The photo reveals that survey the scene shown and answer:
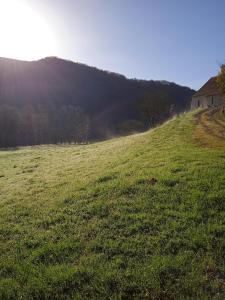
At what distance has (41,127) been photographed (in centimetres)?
11275

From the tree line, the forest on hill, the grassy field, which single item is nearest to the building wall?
the forest on hill

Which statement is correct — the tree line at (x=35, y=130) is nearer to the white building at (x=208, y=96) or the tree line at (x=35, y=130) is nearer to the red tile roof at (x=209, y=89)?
the white building at (x=208, y=96)

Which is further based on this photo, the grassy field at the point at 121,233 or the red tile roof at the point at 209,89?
the red tile roof at the point at 209,89

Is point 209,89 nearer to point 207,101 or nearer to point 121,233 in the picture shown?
point 207,101

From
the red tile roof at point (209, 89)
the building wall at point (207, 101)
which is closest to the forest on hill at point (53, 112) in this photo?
the building wall at point (207, 101)

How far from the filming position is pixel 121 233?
1003cm

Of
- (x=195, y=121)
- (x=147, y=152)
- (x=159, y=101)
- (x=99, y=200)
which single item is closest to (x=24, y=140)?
(x=159, y=101)

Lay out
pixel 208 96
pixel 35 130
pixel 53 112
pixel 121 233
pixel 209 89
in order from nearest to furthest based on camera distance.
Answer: pixel 121 233 → pixel 208 96 → pixel 209 89 → pixel 35 130 → pixel 53 112

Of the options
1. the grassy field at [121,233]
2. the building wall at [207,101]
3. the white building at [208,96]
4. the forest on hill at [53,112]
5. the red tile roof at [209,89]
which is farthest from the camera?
the forest on hill at [53,112]

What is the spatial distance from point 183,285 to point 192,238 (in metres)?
2.01

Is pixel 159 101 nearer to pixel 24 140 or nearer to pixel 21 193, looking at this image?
pixel 24 140

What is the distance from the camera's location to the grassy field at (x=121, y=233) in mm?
7723

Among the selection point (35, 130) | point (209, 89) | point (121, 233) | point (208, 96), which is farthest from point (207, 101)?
point (35, 130)

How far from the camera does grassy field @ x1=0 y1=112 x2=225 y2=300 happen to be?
25.3 feet
